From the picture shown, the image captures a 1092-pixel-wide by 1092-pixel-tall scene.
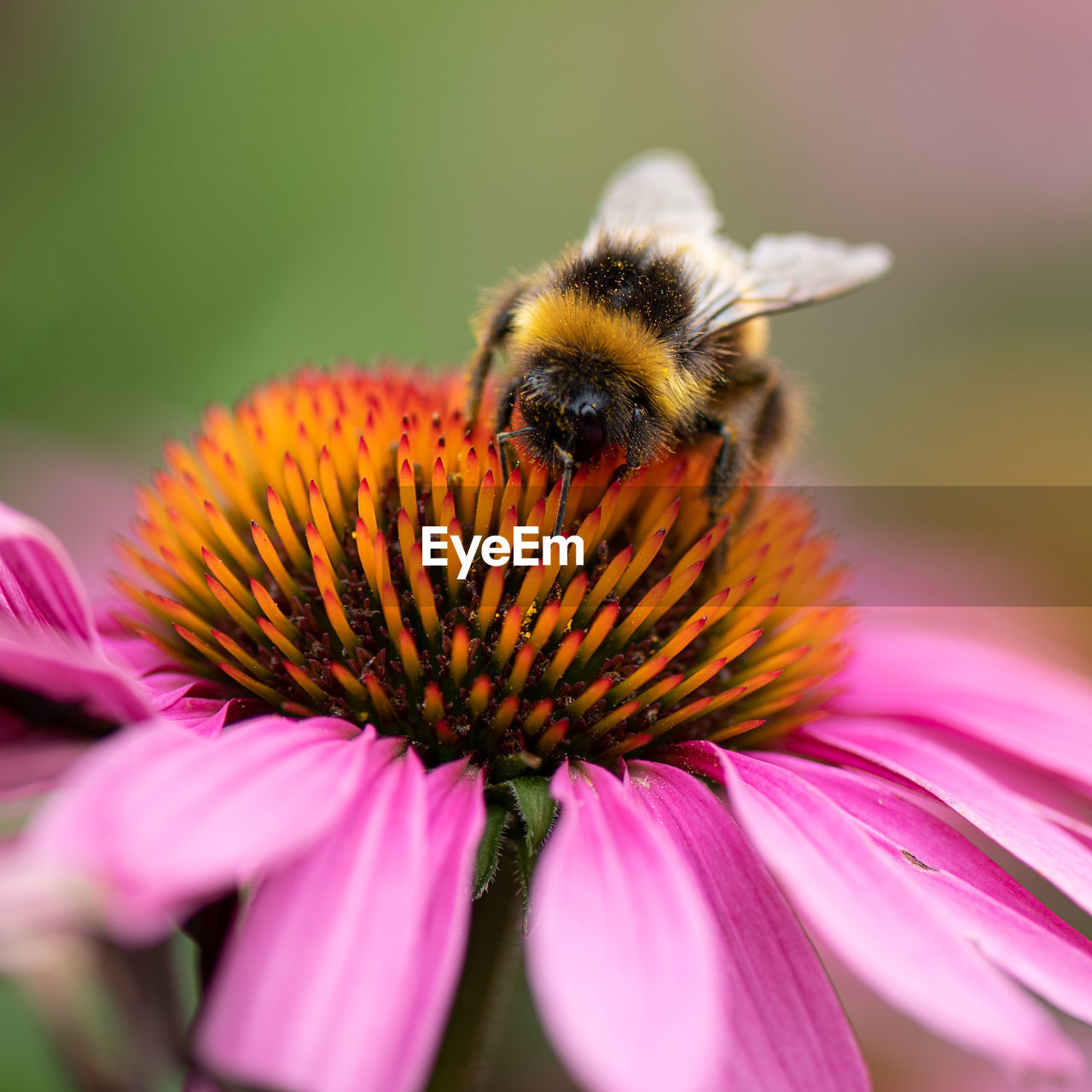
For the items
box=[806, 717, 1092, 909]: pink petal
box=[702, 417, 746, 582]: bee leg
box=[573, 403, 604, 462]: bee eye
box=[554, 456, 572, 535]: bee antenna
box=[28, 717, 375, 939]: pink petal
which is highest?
box=[702, 417, 746, 582]: bee leg

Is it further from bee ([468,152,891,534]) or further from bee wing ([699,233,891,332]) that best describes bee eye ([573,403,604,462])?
bee wing ([699,233,891,332])

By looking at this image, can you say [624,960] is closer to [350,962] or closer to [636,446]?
[350,962]

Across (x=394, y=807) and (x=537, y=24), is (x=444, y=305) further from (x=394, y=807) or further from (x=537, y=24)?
(x=394, y=807)

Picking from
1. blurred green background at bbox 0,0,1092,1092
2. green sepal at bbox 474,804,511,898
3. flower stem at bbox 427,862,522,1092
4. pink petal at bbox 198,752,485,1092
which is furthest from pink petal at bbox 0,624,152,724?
blurred green background at bbox 0,0,1092,1092

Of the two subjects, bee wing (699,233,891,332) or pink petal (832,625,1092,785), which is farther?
pink petal (832,625,1092,785)

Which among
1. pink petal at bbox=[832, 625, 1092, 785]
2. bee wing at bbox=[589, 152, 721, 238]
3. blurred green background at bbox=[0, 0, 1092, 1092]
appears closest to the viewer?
pink petal at bbox=[832, 625, 1092, 785]

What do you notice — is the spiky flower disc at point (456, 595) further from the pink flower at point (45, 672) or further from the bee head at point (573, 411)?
the pink flower at point (45, 672)

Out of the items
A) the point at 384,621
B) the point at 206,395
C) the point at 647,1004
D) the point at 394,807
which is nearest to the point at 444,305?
the point at 206,395
